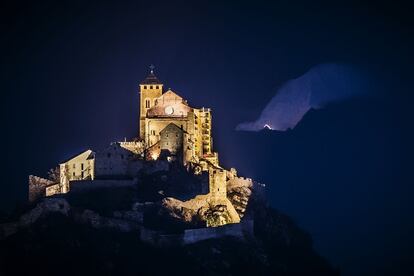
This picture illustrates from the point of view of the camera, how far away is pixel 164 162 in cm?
9862

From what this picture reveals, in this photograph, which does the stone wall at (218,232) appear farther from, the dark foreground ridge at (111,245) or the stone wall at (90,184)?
the stone wall at (90,184)

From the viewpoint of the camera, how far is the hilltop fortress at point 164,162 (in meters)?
95.2

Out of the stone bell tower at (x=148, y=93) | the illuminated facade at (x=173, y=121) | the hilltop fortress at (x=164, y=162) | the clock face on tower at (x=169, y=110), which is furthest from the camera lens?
the stone bell tower at (x=148, y=93)

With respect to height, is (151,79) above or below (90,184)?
above

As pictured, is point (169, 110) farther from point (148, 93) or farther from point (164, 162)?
point (164, 162)

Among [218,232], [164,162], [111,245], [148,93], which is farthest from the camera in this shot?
[148,93]

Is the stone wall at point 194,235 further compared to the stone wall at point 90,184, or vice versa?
the stone wall at point 90,184

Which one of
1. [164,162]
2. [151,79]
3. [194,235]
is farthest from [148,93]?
[194,235]

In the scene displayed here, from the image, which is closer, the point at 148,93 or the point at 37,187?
the point at 37,187

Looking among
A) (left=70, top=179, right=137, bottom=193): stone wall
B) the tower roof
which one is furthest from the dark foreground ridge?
the tower roof

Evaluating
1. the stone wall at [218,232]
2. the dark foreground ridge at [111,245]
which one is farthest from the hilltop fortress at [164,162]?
the dark foreground ridge at [111,245]

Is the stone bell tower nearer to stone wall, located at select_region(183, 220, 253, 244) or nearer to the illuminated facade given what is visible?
the illuminated facade

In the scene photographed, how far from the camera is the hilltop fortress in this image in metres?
95.2

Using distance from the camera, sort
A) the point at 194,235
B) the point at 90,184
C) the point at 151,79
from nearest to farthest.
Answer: the point at 194,235 < the point at 90,184 < the point at 151,79
